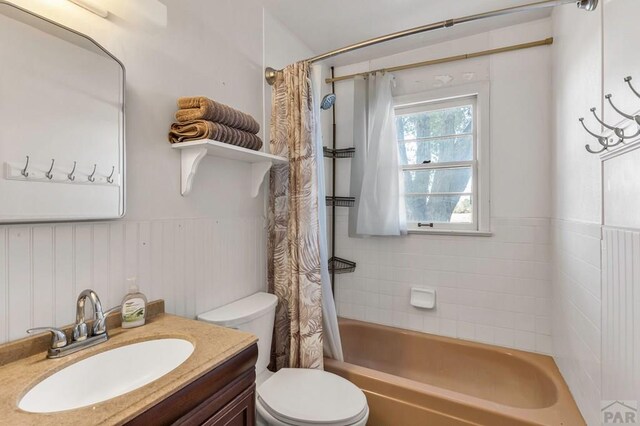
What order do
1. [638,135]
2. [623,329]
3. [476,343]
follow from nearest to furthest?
1. [638,135]
2. [623,329]
3. [476,343]

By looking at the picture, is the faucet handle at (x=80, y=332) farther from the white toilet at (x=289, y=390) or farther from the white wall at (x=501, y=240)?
the white wall at (x=501, y=240)

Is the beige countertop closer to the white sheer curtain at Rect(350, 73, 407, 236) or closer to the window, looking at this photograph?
the white sheer curtain at Rect(350, 73, 407, 236)

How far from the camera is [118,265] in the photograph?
1086 mm

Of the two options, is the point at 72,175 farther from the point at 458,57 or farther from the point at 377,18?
the point at 458,57

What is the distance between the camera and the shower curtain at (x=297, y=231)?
1.64 m

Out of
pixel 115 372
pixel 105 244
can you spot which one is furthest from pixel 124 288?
pixel 115 372

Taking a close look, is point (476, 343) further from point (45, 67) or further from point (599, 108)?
point (45, 67)

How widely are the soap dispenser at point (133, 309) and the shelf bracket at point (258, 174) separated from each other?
0.79 meters

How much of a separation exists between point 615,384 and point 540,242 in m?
1.07

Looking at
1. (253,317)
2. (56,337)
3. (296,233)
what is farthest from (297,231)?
(56,337)

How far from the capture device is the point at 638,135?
86cm

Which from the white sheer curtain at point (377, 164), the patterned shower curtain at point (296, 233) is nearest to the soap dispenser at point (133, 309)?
the patterned shower curtain at point (296, 233)

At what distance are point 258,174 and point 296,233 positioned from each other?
397mm

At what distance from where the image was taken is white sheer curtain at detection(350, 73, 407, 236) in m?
2.25
